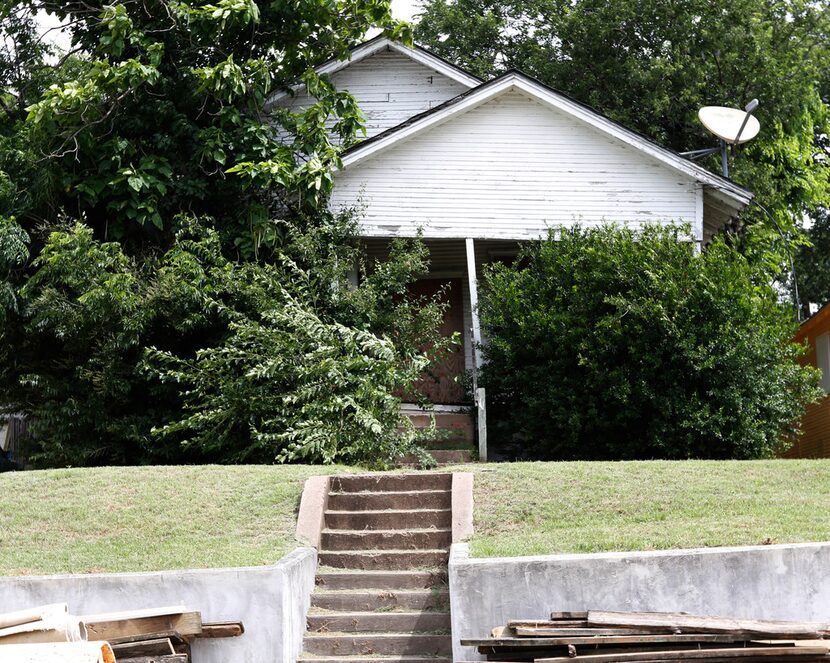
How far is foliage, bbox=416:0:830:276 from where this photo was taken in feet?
85.8

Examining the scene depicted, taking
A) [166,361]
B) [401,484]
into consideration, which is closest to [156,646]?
[401,484]

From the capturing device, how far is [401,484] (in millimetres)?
11875

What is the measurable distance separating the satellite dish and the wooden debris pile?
12676mm

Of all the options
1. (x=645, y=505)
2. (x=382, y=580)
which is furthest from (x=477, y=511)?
(x=645, y=505)

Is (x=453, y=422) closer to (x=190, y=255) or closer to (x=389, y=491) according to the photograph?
(x=190, y=255)

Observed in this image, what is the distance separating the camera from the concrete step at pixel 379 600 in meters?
10.1

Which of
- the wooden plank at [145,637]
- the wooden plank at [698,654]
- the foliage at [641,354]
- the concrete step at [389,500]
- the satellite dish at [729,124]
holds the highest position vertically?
the satellite dish at [729,124]

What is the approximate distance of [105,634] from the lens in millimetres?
8453

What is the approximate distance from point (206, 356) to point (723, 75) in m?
16.8

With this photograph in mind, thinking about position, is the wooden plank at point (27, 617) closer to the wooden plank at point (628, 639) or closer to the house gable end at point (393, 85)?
the wooden plank at point (628, 639)

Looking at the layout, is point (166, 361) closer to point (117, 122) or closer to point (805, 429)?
point (117, 122)

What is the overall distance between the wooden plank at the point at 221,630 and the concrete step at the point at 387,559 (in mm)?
1863

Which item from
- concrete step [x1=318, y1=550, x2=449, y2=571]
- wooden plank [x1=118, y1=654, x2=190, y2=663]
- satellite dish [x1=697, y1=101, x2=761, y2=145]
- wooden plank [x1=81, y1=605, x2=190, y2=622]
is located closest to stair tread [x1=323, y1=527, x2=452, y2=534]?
concrete step [x1=318, y1=550, x2=449, y2=571]

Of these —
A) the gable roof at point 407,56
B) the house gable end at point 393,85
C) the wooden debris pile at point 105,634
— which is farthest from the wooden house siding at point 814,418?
the wooden debris pile at point 105,634
